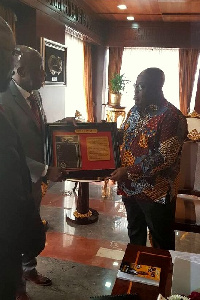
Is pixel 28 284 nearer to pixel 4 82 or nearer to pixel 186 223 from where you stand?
pixel 186 223

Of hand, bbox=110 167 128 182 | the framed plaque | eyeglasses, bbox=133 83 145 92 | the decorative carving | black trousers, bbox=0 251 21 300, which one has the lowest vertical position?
black trousers, bbox=0 251 21 300

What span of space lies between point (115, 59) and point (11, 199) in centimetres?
712

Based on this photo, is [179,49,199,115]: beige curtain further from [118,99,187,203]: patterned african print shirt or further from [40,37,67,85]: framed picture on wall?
[118,99,187,203]: patterned african print shirt

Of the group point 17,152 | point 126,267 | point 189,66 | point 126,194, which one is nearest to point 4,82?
point 17,152

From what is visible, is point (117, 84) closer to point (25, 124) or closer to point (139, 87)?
point (139, 87)

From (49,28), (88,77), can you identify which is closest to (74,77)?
(88,77)

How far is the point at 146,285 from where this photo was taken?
4.83 ft

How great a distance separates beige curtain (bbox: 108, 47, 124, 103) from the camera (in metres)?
7.57

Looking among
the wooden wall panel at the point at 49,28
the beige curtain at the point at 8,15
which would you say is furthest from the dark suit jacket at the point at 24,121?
the wooden wall panel at the point at 49,28

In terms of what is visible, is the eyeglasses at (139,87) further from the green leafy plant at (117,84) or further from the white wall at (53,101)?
the green leafy plant at (117,84)

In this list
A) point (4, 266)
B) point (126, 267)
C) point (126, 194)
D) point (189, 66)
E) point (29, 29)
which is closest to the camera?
point (4, 266)

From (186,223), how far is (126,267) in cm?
106

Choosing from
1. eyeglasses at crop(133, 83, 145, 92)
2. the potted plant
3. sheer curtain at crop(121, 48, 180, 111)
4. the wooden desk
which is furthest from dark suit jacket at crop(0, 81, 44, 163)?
sheer curtain at crop(121, 48, 180, 111)

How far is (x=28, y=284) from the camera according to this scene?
237 centimetres
